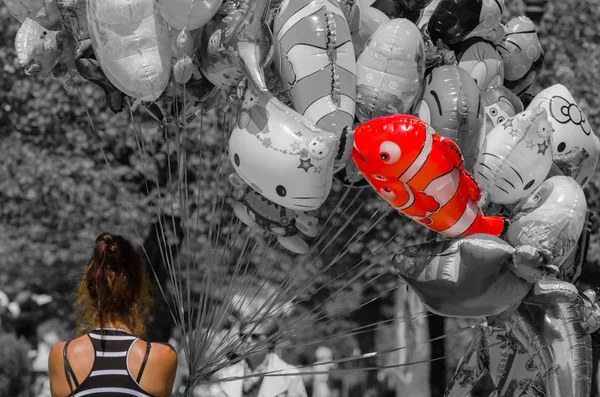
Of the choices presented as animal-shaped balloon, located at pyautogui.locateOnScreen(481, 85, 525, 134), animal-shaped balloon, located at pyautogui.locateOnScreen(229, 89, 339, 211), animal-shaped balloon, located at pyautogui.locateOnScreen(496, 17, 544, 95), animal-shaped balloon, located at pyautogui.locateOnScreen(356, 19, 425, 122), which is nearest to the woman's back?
animal-shaped balloon, located at pyautogui.locateOnScreen(229, 89, 339, 211)

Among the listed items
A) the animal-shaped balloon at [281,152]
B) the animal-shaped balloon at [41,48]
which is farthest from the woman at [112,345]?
the animal-shaped balloon at [41,48]

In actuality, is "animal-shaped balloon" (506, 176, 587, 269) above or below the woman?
below

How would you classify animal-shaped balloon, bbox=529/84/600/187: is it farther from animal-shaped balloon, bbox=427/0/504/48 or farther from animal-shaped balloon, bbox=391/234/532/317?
animal-shaped balloon, bbox=391/234/532/317

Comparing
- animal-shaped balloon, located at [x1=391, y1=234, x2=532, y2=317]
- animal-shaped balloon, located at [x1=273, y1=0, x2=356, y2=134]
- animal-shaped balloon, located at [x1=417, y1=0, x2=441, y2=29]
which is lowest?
animal-shaped balloon, located at [x1=391, y1=234, x2=532, y2=317]

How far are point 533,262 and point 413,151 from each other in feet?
2.73

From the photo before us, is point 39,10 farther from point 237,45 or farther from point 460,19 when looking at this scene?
point 460,19

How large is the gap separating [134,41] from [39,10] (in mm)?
834

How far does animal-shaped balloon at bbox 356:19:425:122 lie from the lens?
5012mm

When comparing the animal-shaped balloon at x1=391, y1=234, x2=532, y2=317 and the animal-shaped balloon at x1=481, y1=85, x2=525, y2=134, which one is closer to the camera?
the animal-shaped balloon at x1=391, y1=234, x2=532, y2=317

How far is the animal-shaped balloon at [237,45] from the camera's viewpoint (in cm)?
482

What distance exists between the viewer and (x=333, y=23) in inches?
195

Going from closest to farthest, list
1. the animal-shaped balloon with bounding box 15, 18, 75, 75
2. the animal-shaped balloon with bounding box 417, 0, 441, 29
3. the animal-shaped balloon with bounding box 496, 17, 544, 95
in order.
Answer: the animal-shaped balloon with bounding box 15, 18, 75, 75 < the animal-shaped balloon with bounding box 417, 0, 441, 29 < the animal-shaped balloon with bounding box 496, 17, 544, 95

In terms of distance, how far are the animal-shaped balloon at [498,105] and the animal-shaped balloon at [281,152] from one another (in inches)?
43.3

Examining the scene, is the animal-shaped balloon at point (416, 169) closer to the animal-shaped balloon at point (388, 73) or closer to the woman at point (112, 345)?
the animal-shaped balloon at point (388, 73)
